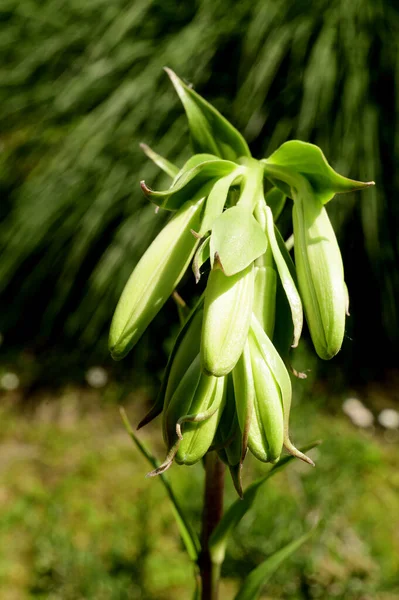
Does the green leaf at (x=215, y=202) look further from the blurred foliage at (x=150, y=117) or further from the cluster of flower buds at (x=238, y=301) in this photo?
the blurred foliage at (x=150, y=117)

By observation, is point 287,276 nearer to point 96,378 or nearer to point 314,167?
point 314,167

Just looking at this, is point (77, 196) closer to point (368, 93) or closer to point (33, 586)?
point (368, 93)

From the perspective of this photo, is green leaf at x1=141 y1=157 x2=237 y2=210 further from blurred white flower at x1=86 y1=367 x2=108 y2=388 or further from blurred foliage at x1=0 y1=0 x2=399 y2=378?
blurred white flower at x1=86 y1=367 x2=108 y2=388

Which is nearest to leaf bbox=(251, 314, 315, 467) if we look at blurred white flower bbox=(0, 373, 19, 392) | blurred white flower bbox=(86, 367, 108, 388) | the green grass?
the green grass

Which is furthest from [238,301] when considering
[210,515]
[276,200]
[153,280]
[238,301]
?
[210,515]

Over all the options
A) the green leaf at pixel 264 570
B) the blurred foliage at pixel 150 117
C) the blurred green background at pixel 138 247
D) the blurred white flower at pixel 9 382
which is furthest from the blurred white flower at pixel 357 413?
the green leaf at pixel 264 570

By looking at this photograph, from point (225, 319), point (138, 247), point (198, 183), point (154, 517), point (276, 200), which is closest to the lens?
point (225, 319)
